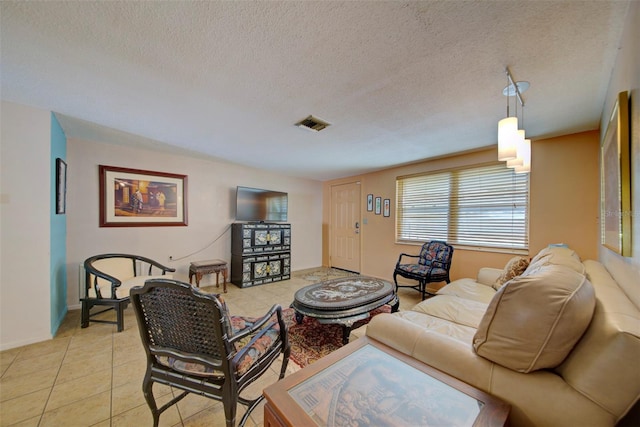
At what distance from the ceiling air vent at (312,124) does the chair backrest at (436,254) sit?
2.52 m

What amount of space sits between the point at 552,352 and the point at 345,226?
15.2 ft

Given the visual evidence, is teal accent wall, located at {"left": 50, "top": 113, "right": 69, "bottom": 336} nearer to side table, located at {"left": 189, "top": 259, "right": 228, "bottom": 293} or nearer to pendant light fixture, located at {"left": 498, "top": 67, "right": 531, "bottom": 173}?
side table, located at {"left": 189, "top": 259, "right": 228, "bottom": 293}

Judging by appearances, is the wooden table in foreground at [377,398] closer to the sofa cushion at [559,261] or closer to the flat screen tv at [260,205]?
the sofa cushion at [559,261]

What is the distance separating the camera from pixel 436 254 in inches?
142

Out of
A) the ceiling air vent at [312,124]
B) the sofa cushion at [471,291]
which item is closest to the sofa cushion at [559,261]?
the sofa cushion at [471,291]

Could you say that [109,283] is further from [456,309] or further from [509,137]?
[509,137]

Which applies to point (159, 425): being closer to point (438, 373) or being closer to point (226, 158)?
point (438, 373)

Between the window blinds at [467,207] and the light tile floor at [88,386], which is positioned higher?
the window blinds at [467,207]

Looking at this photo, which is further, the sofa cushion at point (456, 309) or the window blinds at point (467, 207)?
the window blinds at point (467, 207)

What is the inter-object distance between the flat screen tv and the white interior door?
4.34ft

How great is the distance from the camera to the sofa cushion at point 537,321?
853 millimetres

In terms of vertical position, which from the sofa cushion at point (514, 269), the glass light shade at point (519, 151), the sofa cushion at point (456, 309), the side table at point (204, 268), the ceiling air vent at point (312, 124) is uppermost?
the ceiling air vent at point (312, 124)

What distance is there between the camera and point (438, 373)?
101cm

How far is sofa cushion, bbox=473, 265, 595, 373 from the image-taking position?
85cm
